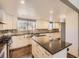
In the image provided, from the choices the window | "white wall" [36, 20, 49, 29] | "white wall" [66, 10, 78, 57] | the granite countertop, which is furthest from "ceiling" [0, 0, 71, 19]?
"white wall" [36, 20, 49, 29]

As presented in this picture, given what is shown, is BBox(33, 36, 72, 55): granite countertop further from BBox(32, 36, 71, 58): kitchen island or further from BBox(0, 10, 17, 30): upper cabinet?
BBox(0, 10, 17, 30): upper cabinet

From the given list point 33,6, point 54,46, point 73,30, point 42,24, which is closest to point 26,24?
point 42,24

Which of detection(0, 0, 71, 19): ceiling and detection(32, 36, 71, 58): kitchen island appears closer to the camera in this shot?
detection(32, 36, 71, 58): kitchen island

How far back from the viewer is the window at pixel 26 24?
21.4ft

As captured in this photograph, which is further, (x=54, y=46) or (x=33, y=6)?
(x=33, y=6)

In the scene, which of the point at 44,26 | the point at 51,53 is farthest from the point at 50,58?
the point at 44,26

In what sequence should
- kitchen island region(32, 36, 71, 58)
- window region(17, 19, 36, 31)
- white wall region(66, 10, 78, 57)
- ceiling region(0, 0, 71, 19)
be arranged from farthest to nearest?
window region(17, 19, 36, 31)
white wall region(66, 10, 78, 57)
ceiling region(0, 0, 71, 19)
kitchen island region(32, 36, 71, 58)

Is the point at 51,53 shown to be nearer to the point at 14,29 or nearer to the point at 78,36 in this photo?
the point at 78,36

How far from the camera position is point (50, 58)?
1.77m

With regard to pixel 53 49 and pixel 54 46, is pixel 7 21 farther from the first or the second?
pixel 53 49

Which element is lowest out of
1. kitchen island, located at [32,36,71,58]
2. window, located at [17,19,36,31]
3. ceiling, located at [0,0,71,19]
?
kitchen island, located at [32,36,71,58]

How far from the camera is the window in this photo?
21.4 ft

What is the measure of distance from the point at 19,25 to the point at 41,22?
2.33 metres

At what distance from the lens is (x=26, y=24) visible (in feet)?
22.9
